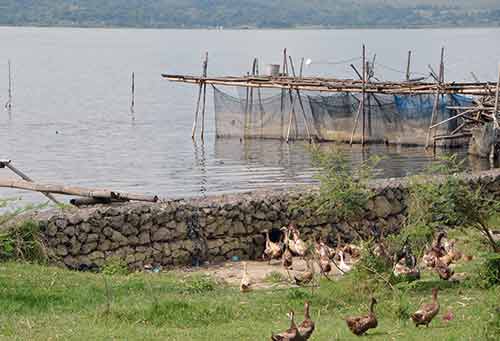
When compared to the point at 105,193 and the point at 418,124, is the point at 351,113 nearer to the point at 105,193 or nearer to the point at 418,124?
the point at 418,124

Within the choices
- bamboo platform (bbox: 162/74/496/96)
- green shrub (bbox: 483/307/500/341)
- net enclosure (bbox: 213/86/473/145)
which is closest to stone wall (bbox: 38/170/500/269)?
green shrub (bbox: 483/307/500/341)

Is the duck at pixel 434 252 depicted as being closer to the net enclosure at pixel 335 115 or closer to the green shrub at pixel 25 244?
the green shrub at pixel 25 244

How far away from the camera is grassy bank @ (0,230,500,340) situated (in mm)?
11789

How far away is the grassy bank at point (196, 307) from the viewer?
38.7 ft

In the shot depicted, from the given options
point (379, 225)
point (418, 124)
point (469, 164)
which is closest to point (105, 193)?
point (379, 225)

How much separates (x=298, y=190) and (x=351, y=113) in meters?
20.8

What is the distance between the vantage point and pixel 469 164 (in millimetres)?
36625

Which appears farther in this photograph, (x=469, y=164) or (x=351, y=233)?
(x=469, y=164)

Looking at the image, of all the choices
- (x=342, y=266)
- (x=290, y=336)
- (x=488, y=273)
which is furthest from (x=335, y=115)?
(x=290, y=336)

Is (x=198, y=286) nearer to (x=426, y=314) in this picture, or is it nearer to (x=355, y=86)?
(x=426, y=314)

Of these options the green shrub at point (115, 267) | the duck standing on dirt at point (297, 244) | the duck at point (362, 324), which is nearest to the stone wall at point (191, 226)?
the green shrub at point (115, 267)

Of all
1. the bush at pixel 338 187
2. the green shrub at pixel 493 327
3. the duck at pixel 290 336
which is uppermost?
the bush at pixel 338 187

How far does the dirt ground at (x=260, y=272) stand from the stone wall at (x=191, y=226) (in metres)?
0.43

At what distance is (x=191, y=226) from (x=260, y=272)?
1.68 meters
